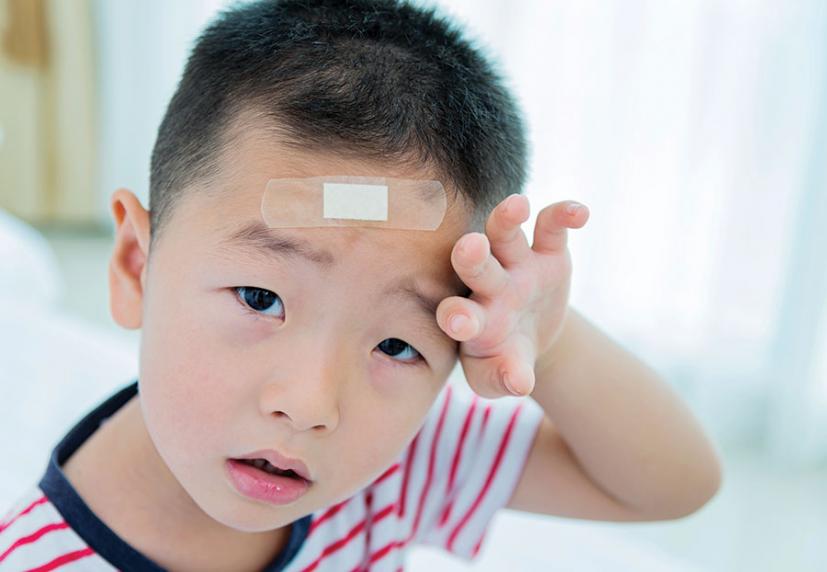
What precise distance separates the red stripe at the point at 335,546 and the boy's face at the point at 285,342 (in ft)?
0.56

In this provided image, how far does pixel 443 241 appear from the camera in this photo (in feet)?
2.46

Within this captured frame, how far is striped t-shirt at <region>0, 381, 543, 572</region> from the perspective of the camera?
937mm

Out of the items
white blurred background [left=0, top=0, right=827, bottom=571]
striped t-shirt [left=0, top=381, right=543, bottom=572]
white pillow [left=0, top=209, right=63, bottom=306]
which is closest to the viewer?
striped t-shirt [left=0, top=381, right=543, bottom=572]

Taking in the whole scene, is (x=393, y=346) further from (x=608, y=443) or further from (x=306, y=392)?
(x=608, y=443)

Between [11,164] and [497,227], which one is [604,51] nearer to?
[497,227]

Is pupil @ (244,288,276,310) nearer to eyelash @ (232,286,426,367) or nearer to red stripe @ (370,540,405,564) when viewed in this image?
eyelash @ (232,286,426,367)

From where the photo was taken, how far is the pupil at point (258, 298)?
742 millimetres

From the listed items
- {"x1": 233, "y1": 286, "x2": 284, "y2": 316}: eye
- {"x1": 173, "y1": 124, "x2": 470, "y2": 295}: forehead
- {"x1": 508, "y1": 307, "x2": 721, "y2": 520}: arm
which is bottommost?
{"x1": 508, "y1": 307, "x2": 721, "y2": 520}: arm

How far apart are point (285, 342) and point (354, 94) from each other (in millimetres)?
201

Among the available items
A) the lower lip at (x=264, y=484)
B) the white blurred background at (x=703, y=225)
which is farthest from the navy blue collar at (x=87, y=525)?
the white blurred background at (x=703, y=225)

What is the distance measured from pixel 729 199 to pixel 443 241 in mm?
1860

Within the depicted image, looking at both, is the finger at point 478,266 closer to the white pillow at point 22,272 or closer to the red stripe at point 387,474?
the red stripe at point 387,474

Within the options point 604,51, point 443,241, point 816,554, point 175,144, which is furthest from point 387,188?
point 604,51

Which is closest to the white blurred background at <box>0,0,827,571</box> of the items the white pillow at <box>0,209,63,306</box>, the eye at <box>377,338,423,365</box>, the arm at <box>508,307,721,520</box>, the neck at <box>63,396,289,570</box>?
the white pillow at <box>0,209,63,306</box>
